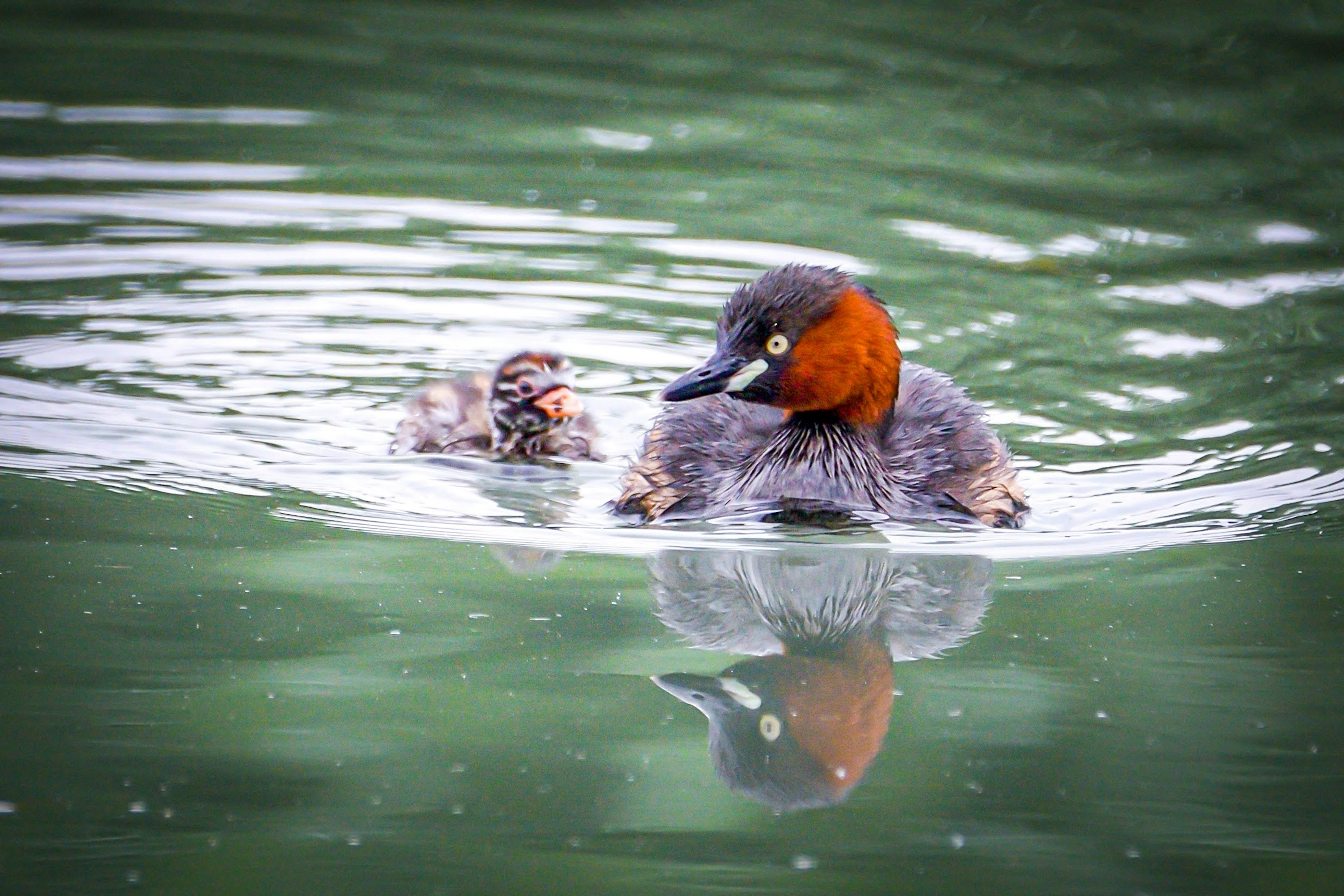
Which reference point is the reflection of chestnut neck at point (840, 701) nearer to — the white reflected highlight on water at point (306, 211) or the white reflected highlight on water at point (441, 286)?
the white reflected highlight on water at point (441, 286)

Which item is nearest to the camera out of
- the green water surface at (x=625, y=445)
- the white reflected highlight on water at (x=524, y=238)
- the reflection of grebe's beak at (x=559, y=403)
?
the green water surface at (x=625, y=445)

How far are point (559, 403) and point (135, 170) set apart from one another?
468 cm

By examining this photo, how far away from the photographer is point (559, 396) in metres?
7.20

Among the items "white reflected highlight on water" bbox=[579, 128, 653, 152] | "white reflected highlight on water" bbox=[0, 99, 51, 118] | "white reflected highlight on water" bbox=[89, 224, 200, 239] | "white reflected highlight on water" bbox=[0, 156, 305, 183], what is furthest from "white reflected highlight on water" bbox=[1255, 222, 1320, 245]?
"white reflected highlight on water" bbox=[0, 99, 51, 118]

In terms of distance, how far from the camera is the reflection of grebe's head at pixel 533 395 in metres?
7.22

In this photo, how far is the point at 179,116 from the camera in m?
12.0

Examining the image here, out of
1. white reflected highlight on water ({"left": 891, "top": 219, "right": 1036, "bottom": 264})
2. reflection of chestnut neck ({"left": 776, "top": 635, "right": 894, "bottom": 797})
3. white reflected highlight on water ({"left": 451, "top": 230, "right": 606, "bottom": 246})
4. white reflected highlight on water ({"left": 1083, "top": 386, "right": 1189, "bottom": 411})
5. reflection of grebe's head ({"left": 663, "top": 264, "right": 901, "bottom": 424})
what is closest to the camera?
reflection of chestnut neck ({"left": 776, "top": 635, "right": 894, "bottom": 797})

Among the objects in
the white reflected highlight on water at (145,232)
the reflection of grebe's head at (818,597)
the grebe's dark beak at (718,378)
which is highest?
the white reflected highlight on water at (145,232)

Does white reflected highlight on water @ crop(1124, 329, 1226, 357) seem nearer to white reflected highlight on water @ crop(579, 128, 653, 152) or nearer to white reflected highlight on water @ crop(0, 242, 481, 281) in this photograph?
white reflected highlight on water @ crop(0, 242, 481, 281)

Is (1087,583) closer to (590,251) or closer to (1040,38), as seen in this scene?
(590,251)

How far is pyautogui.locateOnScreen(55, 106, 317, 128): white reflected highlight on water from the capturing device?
466 inches

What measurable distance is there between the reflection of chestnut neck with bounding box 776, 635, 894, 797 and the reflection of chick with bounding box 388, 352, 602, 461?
8.49ft

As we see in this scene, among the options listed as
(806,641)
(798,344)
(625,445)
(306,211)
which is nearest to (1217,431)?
(798,344)

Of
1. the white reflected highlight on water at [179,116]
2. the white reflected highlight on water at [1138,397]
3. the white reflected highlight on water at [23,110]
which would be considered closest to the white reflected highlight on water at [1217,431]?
the white reflected highlight on water at [1138,397]
